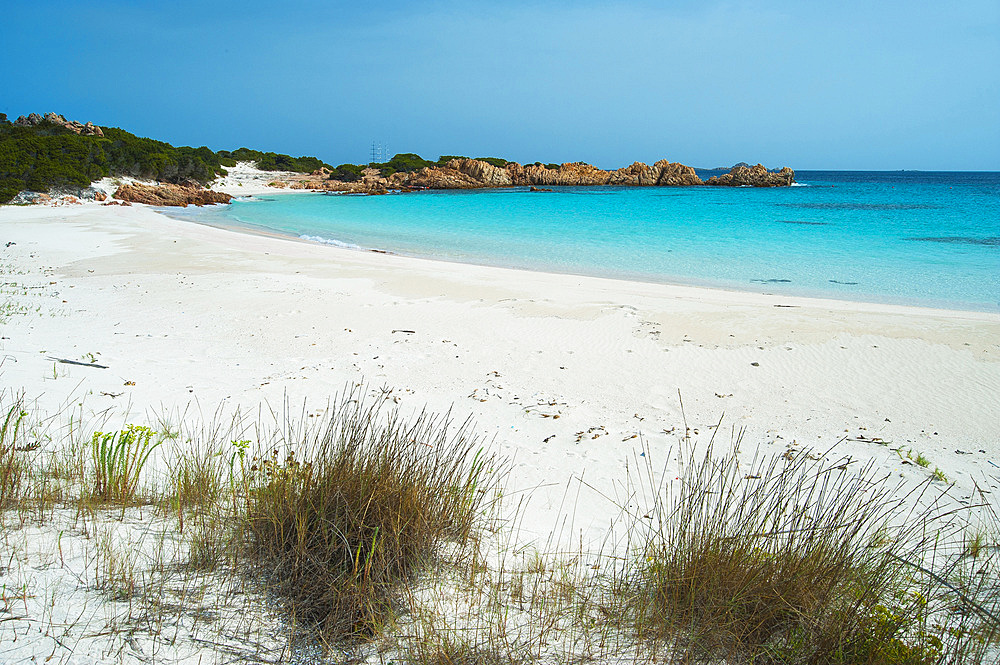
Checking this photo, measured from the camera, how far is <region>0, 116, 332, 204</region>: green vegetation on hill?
27.3m

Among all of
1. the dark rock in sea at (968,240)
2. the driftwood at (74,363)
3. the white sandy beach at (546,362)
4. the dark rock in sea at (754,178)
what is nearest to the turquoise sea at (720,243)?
the dark rock in sea at (968,240)

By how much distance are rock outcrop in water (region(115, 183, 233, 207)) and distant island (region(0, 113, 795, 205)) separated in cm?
7

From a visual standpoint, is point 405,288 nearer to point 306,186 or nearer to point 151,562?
→ point 151,562

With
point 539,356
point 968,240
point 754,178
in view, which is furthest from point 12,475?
point 754,178

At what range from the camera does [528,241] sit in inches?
898

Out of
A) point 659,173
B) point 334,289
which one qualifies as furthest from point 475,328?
point 659,173

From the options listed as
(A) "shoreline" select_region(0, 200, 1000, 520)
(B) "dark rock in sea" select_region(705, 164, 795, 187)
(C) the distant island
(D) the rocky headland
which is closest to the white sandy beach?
(A) "shoreline" select_region(0, 200, 1000, 520)

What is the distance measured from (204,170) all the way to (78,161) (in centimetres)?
1654

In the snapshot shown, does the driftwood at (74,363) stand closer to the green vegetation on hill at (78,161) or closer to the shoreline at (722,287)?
the shoreline at (722,287)

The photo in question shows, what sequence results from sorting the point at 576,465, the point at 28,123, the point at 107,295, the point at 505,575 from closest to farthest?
the point at 505,575 < the point at 576,465 < the point at 107,295 < the point at 28,123

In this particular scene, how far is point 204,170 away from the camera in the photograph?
48344mm

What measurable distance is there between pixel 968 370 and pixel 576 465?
5.59 m

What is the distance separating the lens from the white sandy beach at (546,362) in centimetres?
452

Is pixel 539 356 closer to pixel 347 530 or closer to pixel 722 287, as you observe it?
pixel 347 530
